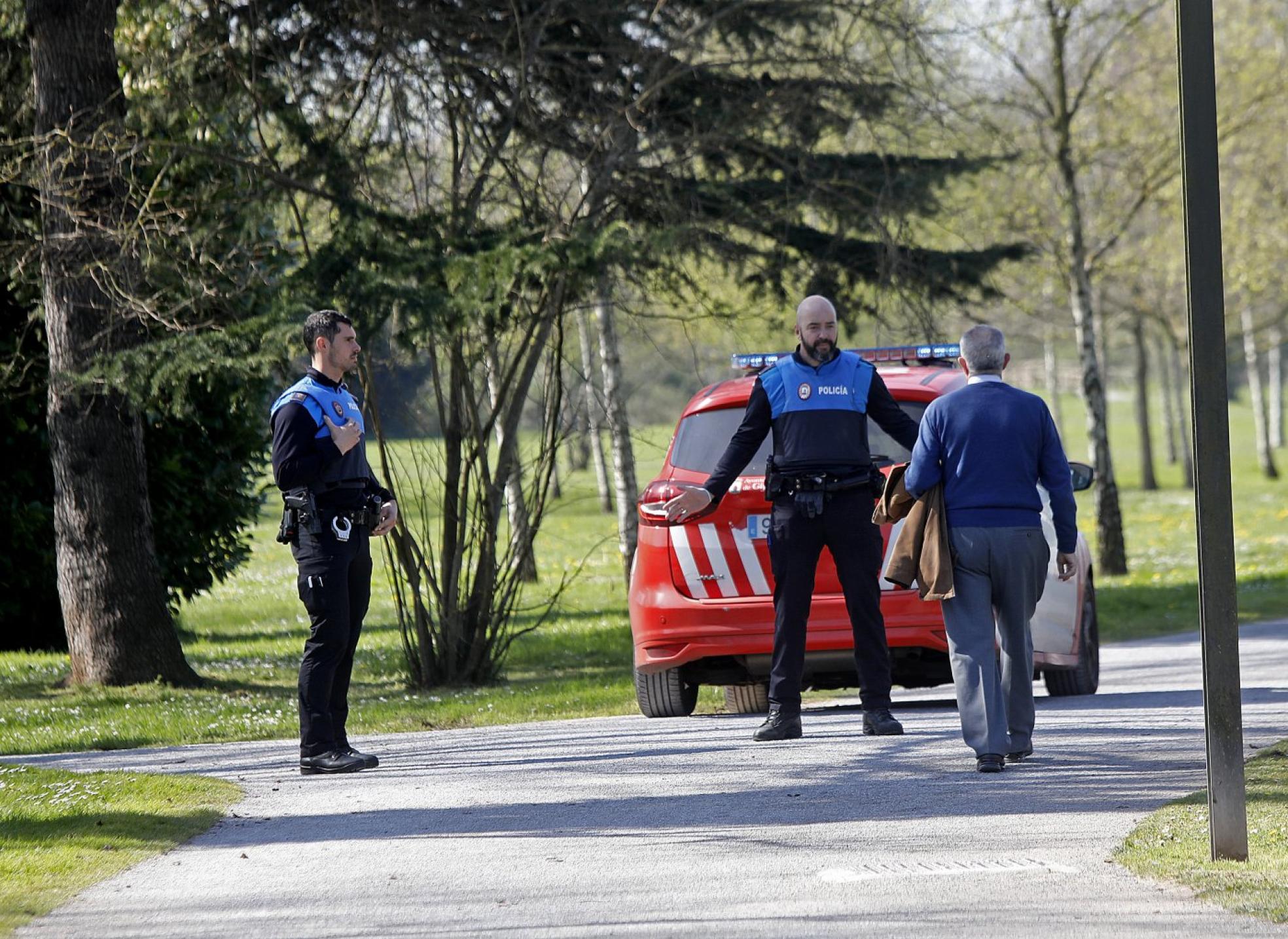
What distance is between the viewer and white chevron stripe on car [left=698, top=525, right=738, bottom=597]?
8.95m

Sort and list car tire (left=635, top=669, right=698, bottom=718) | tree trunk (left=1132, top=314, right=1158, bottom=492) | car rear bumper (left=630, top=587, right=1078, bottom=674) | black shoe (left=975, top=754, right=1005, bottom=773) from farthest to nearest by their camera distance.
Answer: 1. tree trunk (left=1132, top=314, right=1158, bottom=492)
2. car tire (left=635, top=669, right=698, bottom=718)
3. car rear bumper (left=630, top=587, right=1078, bottom=674)
4. black shoe (left=975, top=754, right=1005, bottom=773)

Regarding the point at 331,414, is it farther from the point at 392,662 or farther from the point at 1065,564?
the point at 392,662

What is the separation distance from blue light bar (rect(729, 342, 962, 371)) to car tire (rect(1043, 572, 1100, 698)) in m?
1.50

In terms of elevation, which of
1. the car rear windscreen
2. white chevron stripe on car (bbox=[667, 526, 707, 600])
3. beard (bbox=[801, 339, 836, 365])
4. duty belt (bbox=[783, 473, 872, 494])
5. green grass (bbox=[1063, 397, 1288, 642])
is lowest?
green grass (bbox=[1063, 397, 1288, 642])

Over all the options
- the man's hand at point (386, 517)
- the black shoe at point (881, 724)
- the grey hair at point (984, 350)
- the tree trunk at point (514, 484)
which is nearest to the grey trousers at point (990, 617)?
the grey hair at point (984, 350)

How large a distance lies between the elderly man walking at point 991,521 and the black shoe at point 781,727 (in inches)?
46.5

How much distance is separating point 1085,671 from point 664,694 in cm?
238

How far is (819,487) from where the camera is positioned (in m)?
7.97

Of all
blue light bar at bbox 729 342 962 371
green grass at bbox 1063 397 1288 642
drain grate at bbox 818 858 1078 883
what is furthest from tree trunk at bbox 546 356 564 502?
drain grate at bbox 818 858 1078 883

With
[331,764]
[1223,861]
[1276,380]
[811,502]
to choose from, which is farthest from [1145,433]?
[1223,861]

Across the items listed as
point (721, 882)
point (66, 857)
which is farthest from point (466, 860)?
point (66, 857)

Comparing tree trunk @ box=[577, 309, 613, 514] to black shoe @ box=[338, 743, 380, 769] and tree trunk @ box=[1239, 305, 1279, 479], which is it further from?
tree trunk @ box=[1239, 305, 1279, 479]

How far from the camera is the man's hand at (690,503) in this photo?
26.9 ft

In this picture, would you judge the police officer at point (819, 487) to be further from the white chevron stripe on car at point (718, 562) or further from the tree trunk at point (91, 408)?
the tree trunk at point (91, 408)
